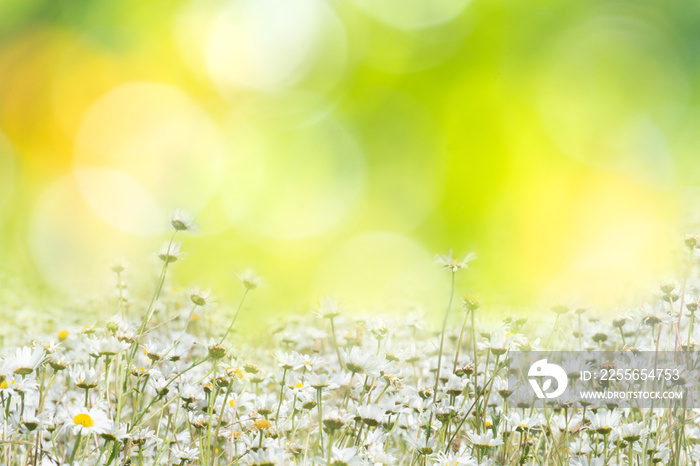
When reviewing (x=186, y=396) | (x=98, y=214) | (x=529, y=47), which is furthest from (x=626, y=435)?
(x=98, y=214)

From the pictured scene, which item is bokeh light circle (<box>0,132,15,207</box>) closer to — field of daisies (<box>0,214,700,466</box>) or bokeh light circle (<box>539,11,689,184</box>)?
field of daisies (<box>0,214,700,466</box>)

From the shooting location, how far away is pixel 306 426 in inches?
46.2

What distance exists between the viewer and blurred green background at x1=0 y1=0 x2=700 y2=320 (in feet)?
6.36

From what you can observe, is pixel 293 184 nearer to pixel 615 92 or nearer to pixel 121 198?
pixel 121 198

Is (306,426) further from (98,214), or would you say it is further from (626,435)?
(98,214)

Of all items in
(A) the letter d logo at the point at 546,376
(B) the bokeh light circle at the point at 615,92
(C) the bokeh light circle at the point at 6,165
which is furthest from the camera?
(C) the bokeh light circle at the point at 6,165

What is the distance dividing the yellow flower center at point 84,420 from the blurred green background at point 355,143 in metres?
0.85

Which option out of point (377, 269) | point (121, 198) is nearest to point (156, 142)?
point (121, 198)

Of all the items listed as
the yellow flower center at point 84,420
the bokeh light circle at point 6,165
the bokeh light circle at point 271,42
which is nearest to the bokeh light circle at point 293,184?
the bokeh light circle at point 271,42

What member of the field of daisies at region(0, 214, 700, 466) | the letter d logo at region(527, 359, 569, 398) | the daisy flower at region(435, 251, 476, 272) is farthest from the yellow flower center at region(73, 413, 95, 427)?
the letter d logo at region(527, 359, 569, 398)

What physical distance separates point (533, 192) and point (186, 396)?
165 centimetres

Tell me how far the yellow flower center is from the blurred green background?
849 millimetres

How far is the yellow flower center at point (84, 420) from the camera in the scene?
2.68 ft

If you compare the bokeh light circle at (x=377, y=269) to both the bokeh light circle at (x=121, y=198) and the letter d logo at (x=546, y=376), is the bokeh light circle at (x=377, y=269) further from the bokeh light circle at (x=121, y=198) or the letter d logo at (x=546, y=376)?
the letter d logo at (x=546, y=376)
